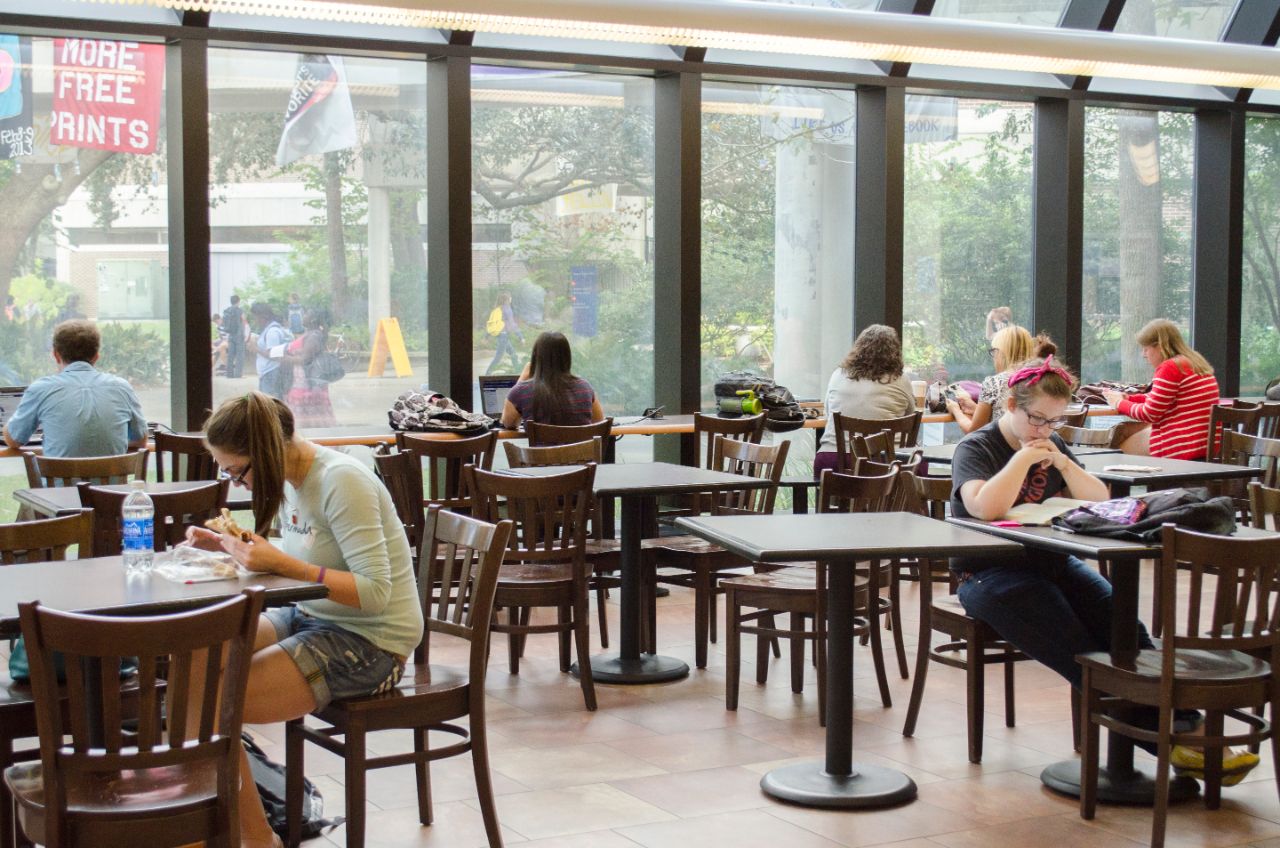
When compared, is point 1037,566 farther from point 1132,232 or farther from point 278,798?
point 1132,232

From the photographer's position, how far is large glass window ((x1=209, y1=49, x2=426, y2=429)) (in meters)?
7.66

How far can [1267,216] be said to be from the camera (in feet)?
34.7

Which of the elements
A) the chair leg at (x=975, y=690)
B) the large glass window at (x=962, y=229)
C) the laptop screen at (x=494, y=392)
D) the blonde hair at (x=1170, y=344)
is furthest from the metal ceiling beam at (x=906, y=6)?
the chair leg at (x=975, y=690)

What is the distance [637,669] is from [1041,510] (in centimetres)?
175

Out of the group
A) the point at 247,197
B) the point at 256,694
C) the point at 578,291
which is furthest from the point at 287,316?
the point at 256,694

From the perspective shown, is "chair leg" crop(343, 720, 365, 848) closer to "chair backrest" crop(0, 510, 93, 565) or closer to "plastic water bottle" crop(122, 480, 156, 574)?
"plastic water bottle" crop(122, 480, 156, 574)

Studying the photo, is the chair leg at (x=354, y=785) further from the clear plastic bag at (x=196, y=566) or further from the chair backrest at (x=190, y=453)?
the chair backrest at (x=190, y=453)

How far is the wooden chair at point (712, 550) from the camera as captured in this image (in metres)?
5.43

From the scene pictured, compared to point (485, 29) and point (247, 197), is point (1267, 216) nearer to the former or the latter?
point (485, 29)

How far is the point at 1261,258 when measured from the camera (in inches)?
417

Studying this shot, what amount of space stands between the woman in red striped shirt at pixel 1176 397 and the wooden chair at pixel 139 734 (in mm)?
6012

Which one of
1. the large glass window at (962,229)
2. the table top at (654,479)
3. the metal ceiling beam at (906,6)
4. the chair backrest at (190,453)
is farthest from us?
the large glass window at (962,229)

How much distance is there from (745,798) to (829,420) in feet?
12.3

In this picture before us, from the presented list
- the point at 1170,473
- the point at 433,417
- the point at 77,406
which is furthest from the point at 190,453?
the point at 1170,473
